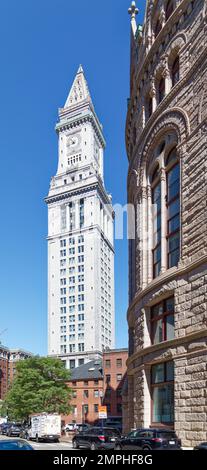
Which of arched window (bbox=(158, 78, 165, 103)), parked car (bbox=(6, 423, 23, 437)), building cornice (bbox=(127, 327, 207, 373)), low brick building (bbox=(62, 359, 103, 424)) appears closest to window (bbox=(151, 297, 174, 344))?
building cornice (bbox=(127, 327, 207, 373))

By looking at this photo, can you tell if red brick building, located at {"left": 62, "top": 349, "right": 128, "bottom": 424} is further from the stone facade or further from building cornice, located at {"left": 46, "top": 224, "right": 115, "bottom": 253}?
the stone facade

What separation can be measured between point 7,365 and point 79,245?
155 ft

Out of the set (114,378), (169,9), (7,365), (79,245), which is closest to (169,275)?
(169,9)

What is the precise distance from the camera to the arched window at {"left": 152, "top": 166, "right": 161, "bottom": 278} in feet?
110

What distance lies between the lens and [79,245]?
14800 cm

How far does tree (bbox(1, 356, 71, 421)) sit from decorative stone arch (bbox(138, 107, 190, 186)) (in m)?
37.7

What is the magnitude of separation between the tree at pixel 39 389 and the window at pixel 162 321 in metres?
36.0

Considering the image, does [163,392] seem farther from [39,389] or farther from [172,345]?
[39,389]

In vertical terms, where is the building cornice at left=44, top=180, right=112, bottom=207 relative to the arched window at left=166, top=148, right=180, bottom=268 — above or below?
above

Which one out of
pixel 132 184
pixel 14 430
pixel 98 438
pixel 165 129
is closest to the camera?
pixel 98 438

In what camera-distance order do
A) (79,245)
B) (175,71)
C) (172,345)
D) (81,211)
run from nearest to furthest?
(172,345)
(175,71)
(79,245)
(81,211)

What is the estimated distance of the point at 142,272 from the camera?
34.6 metres

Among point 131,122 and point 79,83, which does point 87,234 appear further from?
point 131,122
